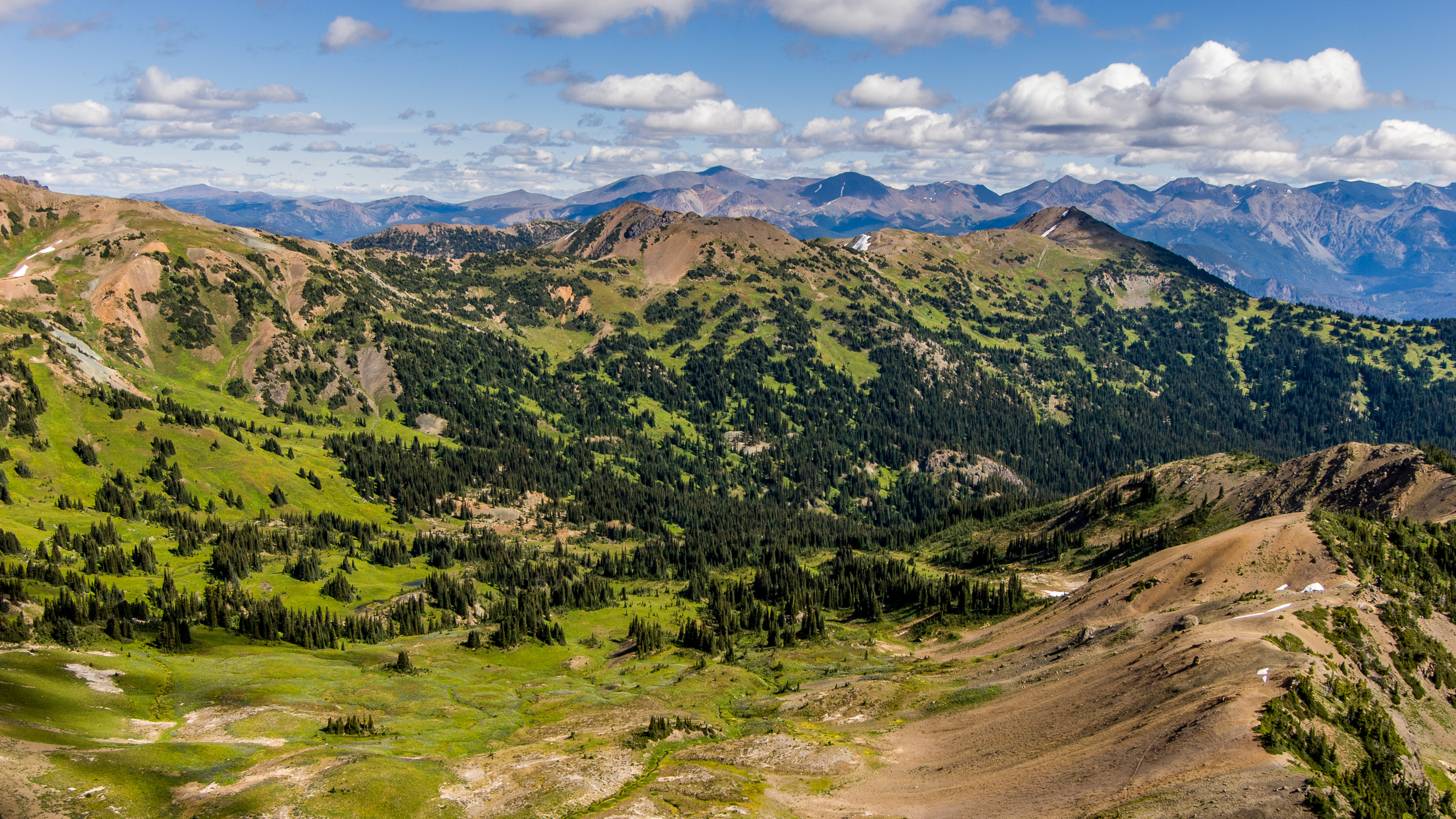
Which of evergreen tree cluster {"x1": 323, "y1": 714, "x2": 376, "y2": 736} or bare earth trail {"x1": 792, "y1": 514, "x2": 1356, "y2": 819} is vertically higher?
bare earth trail {"x1": 792, "y1": 514, "x2": 1356, "y2": 819}

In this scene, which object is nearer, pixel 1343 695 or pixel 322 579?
pixel 1343 695

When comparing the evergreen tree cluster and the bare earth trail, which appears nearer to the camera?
the bare earth trail

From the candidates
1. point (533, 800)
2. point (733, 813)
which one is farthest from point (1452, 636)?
point (533, 800)

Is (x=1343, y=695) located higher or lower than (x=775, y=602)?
higher

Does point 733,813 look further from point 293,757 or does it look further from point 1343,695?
point 1343,695

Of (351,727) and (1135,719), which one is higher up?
(1135,719)

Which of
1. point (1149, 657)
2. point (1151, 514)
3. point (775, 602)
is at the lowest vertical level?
point (775, 602)

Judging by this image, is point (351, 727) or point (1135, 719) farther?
point (351, 727)

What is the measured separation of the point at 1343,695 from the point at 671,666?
94606mm

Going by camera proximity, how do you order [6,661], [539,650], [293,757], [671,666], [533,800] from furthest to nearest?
1. [539,650]
2. [671,666]
3. [6,661]
4. [293,757]
5. [533,800]

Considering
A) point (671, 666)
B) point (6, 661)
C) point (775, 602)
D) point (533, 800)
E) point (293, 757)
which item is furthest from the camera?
point (775, 602)

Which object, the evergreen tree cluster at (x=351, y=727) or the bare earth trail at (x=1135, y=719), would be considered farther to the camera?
the evergreen tree cluster at (x=351, y=727)

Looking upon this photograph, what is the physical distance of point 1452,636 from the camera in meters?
82.0

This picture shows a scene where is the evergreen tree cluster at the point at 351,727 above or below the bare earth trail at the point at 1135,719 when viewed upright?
below
